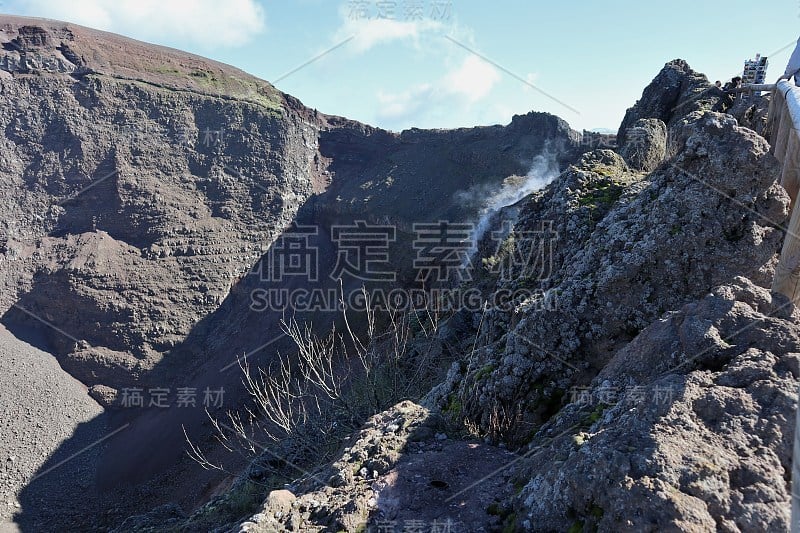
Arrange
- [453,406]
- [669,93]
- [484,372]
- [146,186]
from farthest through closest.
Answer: [146,186], [669,93], [453,406], [484,372]

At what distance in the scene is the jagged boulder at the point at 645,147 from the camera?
7.74 m

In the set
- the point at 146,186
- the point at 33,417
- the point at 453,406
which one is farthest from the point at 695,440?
the point at 146,186

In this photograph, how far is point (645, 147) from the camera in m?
8.17

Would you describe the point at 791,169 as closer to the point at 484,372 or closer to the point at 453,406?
the point at 484,372

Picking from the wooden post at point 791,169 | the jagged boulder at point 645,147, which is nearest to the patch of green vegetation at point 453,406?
the wooden post at point 791,169

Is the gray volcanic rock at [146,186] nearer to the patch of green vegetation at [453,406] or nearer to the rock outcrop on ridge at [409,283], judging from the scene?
the rock outcrop on ridge at [409,283]

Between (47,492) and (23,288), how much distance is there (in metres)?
→ 10.0

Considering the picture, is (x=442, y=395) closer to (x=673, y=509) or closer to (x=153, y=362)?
(x=673, y=509)

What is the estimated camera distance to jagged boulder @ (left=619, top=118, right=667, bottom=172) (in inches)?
305

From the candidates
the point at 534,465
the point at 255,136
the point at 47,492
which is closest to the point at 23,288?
the point at 47,492

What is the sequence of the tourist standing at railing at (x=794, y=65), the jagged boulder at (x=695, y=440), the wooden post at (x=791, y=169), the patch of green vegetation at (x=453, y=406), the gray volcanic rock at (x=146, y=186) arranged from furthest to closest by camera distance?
the gray volcanic rock at (x=146, y=186) < the tourist standing at railing at (x=794, y=65) < the patch of green vegetation at (x=453, y=406) < the wooden post at (x=791, y=169) < the jagged boulder at (x=695, y=440)

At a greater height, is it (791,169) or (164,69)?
(164,69)

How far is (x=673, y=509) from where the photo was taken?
6.75ft

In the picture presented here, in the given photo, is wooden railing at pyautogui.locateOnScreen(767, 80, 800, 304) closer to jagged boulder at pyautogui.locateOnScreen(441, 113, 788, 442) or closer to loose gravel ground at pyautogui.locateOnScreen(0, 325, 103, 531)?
jagged boulder at pyautogui.locateOnScreen(441, 113, 788, 442)
